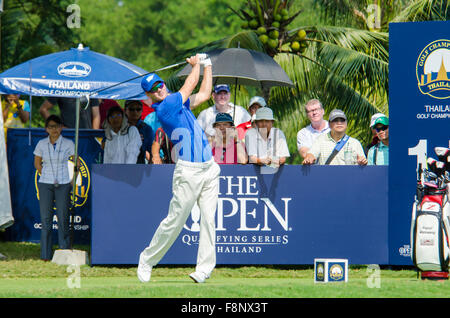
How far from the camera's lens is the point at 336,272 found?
8305 millimetres

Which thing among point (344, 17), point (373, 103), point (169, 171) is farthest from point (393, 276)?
point (344, 17)

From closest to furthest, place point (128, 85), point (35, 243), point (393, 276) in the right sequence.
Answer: point (393, 276) → point (128, 85) → point (35, 243)

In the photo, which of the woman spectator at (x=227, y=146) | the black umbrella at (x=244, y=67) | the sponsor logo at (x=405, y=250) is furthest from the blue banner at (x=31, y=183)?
the sponsor logo at (x=405, y=250)

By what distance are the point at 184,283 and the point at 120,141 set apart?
10.0 ft

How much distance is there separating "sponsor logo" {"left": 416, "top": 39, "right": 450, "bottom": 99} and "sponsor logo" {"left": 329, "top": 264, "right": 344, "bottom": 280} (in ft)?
8.10

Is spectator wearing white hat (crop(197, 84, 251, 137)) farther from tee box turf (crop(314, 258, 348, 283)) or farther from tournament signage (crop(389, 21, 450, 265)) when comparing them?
tee box turf (crop(314, 258, 348, 283))

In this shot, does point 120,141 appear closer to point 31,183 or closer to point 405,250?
point 31,183

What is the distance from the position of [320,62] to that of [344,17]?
320 centimetres

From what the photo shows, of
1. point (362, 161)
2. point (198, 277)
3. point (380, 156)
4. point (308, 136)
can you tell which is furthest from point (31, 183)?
point (380, 156)

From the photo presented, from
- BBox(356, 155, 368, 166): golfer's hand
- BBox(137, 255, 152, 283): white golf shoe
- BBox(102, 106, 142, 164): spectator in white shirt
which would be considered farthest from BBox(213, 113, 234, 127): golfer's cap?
BBox(137, 255, 152, 283): white golf shoe

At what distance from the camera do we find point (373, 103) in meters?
16.0

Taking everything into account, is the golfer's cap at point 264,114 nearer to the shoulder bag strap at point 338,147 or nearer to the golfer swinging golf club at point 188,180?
the shoulder bag strap at point 338,147

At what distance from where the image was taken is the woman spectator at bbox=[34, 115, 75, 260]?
35.4 feet
